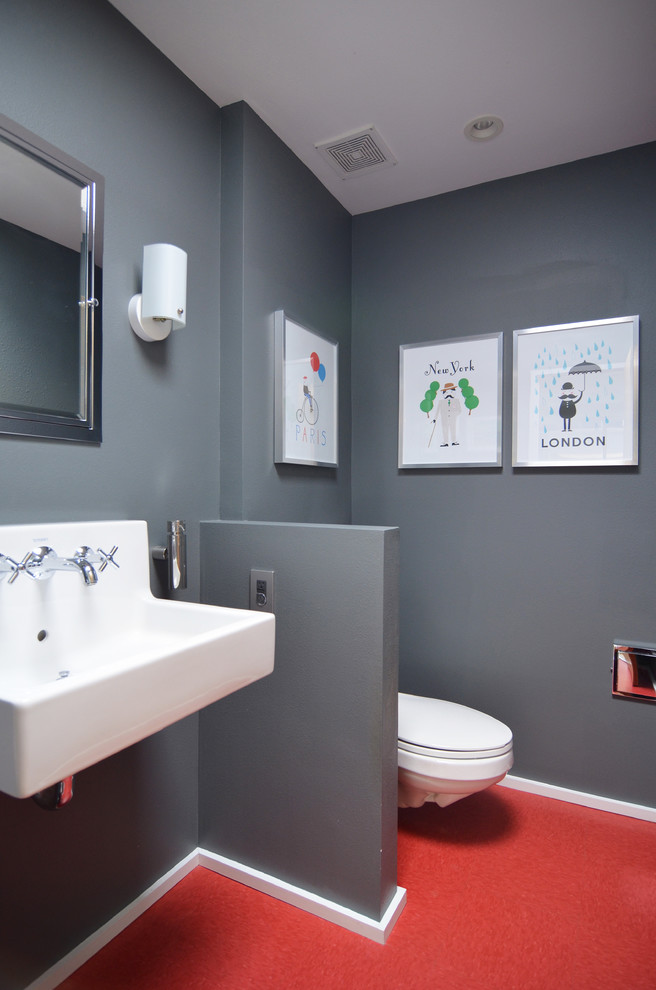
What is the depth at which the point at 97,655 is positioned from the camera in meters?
1.29

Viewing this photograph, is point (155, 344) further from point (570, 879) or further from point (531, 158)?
point (570, 879)

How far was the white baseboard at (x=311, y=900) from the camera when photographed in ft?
4.66

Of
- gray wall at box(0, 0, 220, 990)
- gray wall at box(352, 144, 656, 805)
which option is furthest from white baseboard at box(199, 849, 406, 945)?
gray wall at box(352, 144, 656, 805)

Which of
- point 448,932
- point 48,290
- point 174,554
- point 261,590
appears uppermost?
point 48,290

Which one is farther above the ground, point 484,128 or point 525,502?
point 484,128

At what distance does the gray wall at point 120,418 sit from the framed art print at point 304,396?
24 centimetres

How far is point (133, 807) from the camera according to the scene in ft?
4.87

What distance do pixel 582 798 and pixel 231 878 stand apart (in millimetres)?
1327

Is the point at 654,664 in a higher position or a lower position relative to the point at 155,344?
lower

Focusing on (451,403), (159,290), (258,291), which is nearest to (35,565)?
(159,290)

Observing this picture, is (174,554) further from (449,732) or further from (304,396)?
(449,732)

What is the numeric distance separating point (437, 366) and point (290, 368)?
27.8 inches

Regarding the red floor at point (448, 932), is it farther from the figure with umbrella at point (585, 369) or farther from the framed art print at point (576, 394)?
the figure with umbrella at point (585, 369)

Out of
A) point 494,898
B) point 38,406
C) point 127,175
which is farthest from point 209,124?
point 494,898
